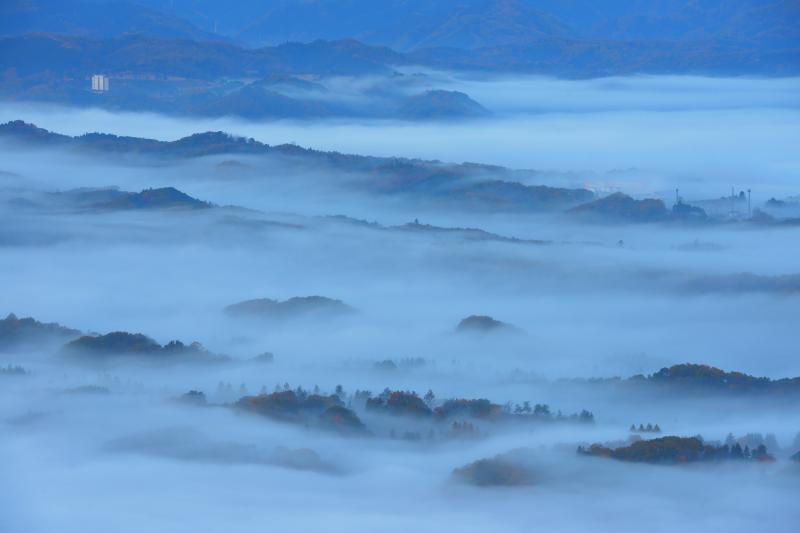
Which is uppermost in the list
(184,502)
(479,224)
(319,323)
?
(479,224)

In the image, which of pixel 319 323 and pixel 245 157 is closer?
pixel 319 323

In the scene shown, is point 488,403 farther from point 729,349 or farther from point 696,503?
point 729,349

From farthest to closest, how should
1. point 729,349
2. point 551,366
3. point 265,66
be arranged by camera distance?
point 265,66
point 729,349
point 551,366

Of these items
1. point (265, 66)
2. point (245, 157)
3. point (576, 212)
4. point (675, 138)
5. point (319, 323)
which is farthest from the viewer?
point (675, 138)

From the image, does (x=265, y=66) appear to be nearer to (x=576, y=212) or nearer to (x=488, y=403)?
(x=576, y=212)

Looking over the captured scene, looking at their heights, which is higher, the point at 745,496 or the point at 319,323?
the point at 319,323

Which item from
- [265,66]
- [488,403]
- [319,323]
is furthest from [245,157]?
[488,403]

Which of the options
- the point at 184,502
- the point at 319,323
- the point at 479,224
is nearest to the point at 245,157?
the point at 479,224
